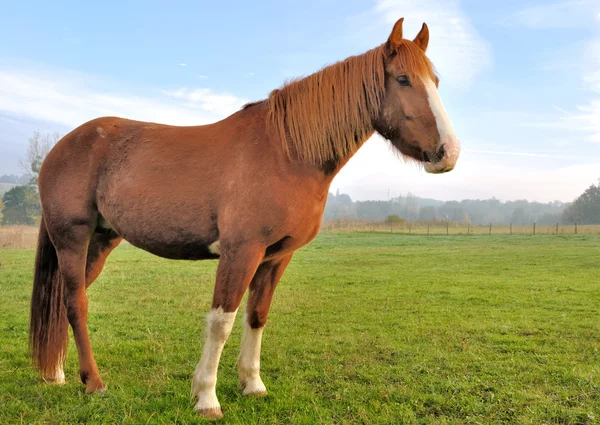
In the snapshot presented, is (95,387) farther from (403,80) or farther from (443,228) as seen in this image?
(443,228)

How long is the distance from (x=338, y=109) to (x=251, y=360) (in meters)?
2.33

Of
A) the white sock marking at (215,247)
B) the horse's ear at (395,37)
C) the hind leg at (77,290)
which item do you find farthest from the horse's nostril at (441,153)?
the hind leg at (77,290)

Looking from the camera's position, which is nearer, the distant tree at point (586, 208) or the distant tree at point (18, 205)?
the distant tree at point (18, 205)

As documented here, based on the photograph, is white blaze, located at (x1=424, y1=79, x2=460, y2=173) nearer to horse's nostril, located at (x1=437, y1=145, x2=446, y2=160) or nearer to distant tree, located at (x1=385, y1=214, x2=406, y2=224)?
horse's nostril, located at (x1=437, y1=145, x2=446, y2=160)

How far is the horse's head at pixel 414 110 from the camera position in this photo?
302 cm

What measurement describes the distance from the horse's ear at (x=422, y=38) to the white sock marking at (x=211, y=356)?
256cm

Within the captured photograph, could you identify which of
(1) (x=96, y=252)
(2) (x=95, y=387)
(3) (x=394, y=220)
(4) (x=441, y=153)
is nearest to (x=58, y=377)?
(2) (x=95, y=387)

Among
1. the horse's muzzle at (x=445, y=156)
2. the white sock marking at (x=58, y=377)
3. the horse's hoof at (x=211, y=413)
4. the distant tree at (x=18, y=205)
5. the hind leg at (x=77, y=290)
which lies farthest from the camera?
the distant tree at (x=18, y=205)

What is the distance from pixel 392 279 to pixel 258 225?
9233 mm

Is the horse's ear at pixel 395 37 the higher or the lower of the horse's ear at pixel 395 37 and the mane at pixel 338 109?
the higher

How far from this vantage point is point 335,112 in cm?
341

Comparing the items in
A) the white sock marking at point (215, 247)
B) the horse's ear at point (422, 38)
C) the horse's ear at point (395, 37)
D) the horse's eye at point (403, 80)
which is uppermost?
the horse's ear at point (422, 38)

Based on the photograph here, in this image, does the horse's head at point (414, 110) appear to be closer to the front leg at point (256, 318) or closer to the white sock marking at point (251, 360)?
the front leg at point (256, 318)

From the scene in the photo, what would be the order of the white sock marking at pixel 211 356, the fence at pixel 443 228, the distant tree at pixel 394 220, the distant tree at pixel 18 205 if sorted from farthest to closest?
the distant tree at pixel 394 220
the distant tree at pixel 18 205
the fence at pixel 443 228
the white sock marking at pixel 211 356
